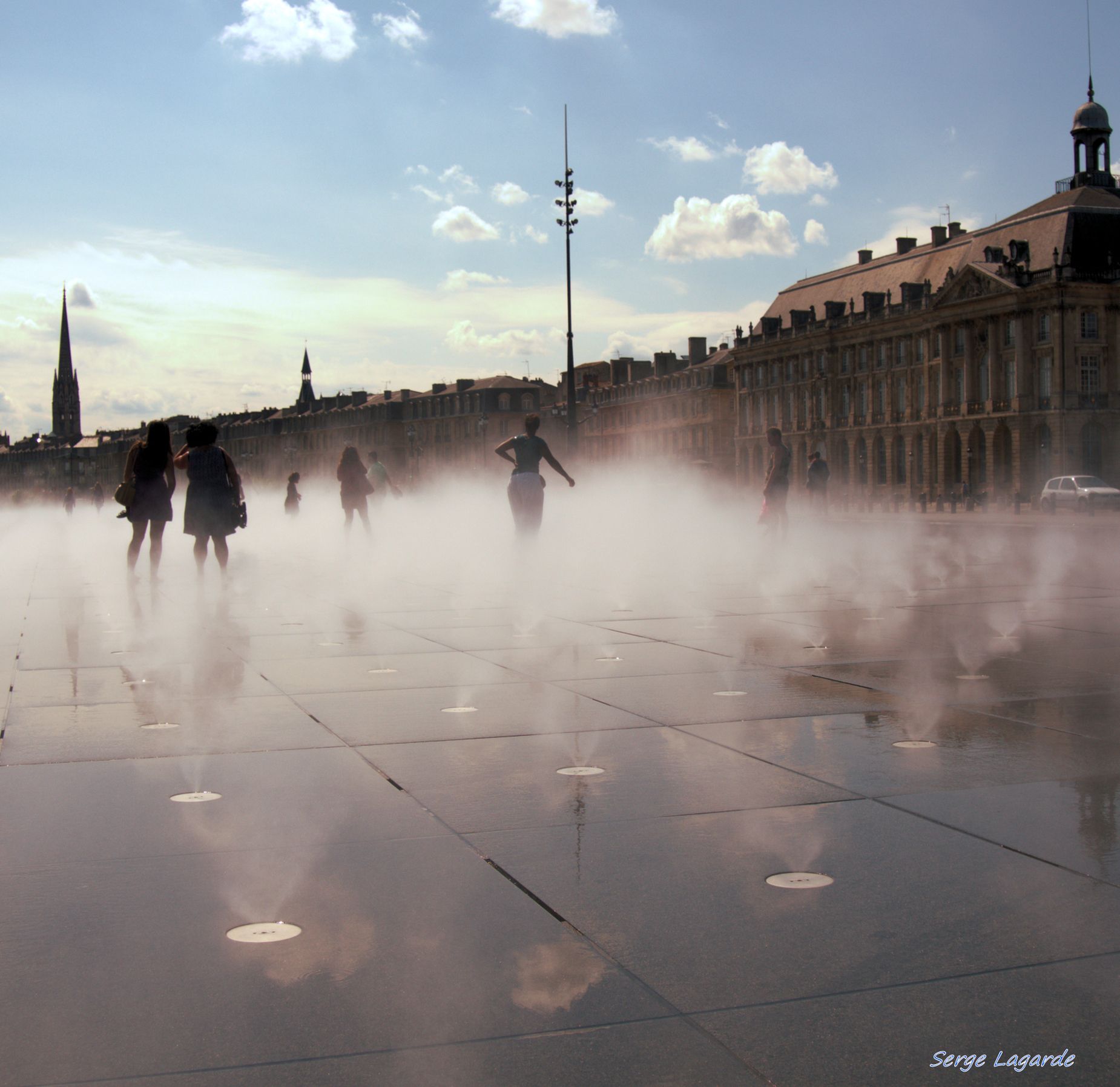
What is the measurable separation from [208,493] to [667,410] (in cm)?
10524

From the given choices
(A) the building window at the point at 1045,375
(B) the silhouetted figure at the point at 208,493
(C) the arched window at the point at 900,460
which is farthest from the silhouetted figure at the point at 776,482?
(C) the arched window at the point at 900,460

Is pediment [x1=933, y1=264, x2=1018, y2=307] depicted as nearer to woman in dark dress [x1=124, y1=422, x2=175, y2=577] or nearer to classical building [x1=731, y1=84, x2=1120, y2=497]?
classical building [x1=731, y1=84, x2=1120, y2=497]

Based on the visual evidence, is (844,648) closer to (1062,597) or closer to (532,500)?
(1062,597)

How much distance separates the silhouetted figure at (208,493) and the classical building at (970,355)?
2401 inches

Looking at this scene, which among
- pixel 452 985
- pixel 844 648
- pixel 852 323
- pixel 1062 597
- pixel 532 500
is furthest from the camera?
pixel 852 323

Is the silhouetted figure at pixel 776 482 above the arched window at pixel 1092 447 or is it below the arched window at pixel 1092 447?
below

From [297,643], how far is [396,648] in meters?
0.72

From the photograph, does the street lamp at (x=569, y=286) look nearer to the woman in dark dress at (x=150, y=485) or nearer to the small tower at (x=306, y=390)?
the woman in dark dress at (x=150, y=485)

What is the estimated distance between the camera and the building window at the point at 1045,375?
72.6m

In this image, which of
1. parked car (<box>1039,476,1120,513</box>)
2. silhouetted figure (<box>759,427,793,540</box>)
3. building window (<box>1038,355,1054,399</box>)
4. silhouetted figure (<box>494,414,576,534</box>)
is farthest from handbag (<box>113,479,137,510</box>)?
building window (<box>1038,355,1054,399</box>)

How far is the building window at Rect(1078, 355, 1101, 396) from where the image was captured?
71.7m

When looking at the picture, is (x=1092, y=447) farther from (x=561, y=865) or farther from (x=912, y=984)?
(x=912, y=984)

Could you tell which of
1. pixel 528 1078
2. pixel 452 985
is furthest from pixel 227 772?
pixel 528 1078

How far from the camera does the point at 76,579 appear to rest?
15.5 metres
